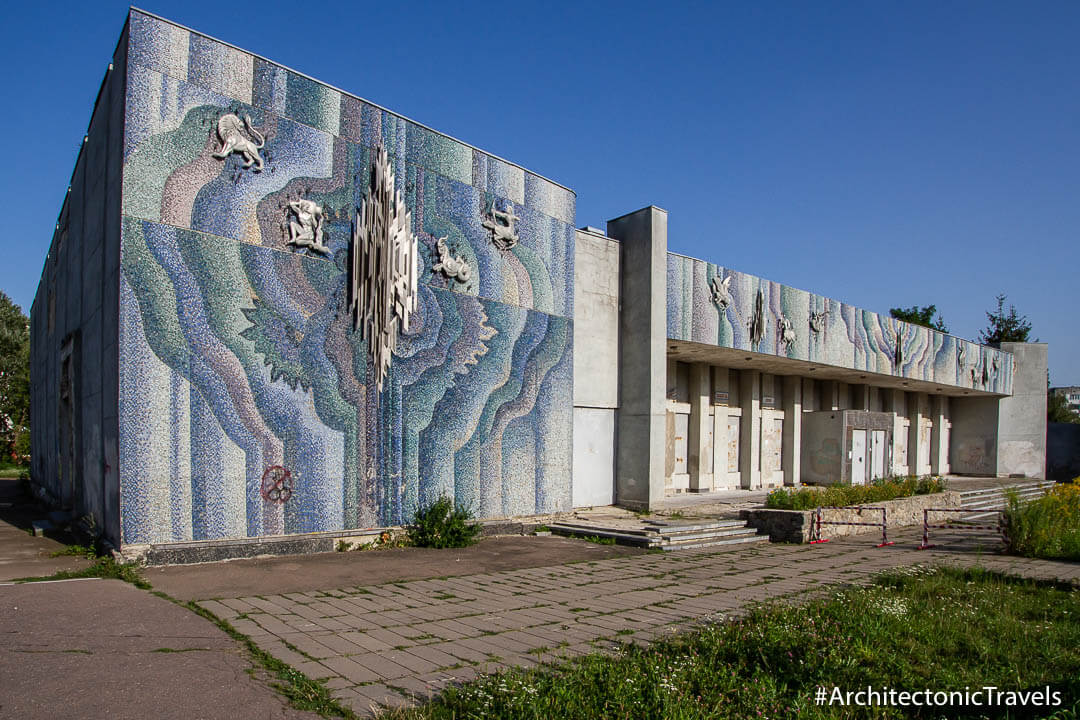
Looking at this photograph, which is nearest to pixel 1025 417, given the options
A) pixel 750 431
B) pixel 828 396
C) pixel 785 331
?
pixel 828 396

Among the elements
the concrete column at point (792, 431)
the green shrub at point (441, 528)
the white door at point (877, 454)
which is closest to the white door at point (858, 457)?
the white door at point (877, 454)

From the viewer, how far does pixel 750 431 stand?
22625mm

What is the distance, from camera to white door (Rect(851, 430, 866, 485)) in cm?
2351

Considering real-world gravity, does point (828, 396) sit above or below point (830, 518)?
above

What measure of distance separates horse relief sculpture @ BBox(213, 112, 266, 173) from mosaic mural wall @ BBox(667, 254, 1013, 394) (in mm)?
10286

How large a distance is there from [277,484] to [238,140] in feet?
15.9

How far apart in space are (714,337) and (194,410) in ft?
43.1

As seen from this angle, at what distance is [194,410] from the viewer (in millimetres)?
8922

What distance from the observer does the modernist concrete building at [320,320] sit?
8.78 m

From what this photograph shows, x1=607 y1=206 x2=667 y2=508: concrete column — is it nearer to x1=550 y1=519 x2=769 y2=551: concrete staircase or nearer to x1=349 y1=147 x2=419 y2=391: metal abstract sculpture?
x1=550 y1=519 x2=769 y2=551: concrete staircase

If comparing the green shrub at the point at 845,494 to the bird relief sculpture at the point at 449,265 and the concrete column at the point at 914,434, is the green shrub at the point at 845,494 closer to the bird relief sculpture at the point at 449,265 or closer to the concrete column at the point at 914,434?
the bird relief sculpture at the point at 449,265

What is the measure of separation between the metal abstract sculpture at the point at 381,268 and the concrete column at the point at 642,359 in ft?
21.5

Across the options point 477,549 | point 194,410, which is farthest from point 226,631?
point 477,549

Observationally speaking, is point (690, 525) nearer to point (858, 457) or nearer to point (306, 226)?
point (306, 226)
